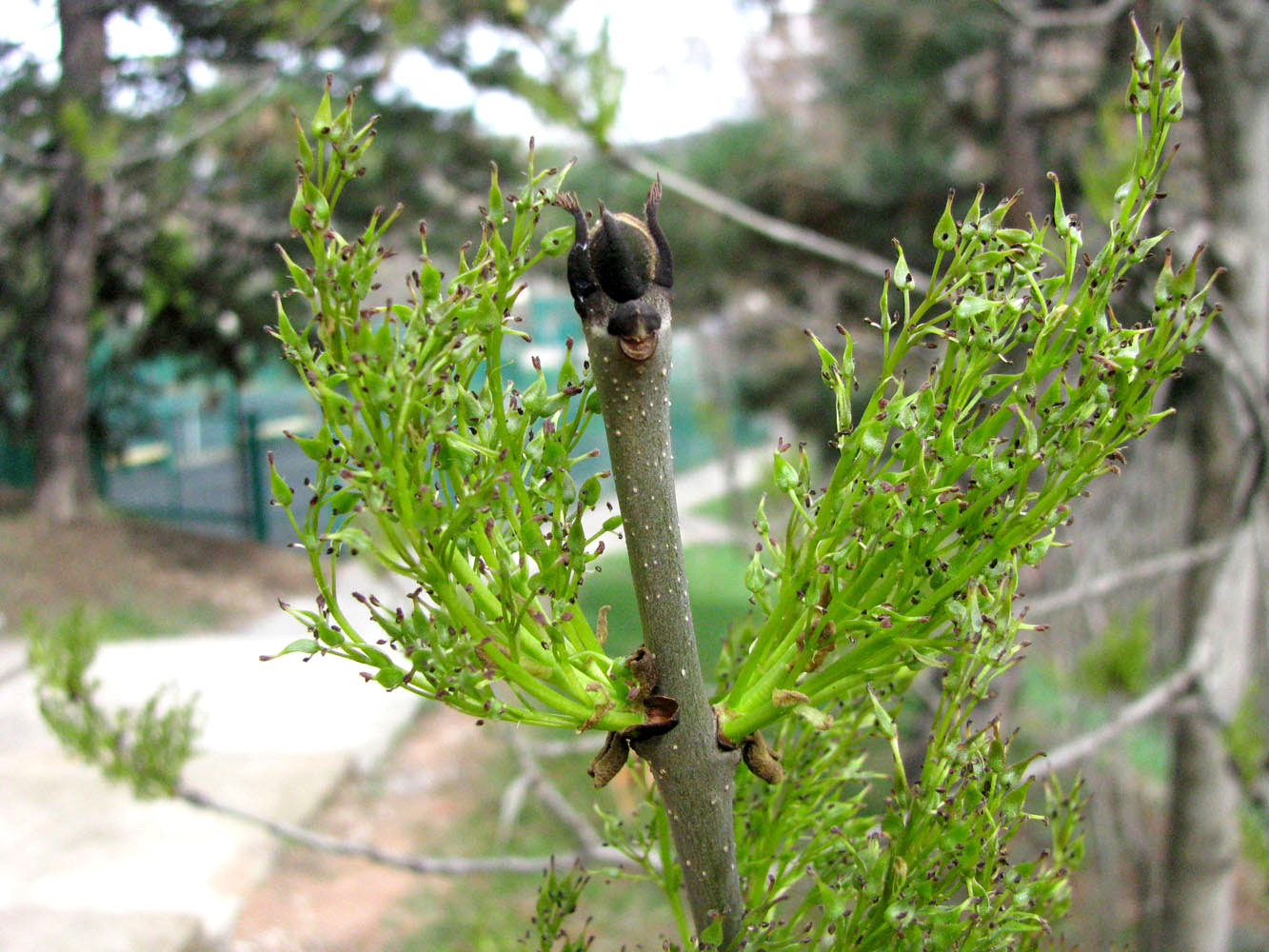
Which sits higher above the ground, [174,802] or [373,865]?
[174,802]

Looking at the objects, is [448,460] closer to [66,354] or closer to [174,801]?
[174,801]

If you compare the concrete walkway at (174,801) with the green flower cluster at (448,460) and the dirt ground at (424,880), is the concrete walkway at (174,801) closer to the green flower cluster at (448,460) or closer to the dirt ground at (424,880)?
the dirt ground at (424,880)

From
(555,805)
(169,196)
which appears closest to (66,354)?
(169,196)

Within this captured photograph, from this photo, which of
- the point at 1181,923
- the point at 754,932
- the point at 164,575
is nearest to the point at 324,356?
the point at 754,932

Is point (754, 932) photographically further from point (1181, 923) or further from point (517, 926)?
point (517, 926)

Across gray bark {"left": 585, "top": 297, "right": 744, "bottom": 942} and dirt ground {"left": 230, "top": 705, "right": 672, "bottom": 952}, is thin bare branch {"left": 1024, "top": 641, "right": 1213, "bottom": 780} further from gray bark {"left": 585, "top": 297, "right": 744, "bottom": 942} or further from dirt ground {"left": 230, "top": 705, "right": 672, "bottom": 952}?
dirt ground {"left": 230, "top": 705, "right": 672, "bottom": 952}

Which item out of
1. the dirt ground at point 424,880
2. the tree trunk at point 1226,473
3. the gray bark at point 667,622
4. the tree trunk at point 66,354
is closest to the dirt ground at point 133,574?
the tree trunk at point 66,354

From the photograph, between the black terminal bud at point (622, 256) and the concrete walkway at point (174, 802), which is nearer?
the black terminal bud at point (622, 256)
